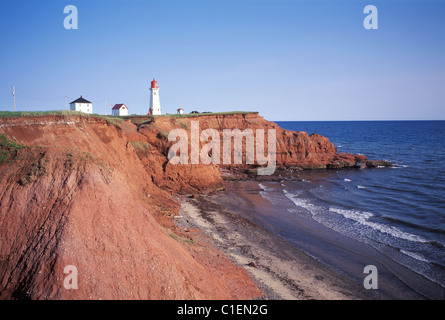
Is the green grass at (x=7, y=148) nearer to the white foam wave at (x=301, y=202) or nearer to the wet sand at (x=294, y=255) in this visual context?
the wet sand at (x=294, y=255)

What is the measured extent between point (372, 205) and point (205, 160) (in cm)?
1650

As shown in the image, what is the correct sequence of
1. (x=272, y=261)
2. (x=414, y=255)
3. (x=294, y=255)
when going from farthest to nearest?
1. (x=294, y=255)
2. (x=414, y=255)
3. (x=272, y=261)

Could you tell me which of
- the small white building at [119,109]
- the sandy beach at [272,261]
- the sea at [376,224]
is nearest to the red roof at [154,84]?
the small white building at [119,109]

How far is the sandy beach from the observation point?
1177cm

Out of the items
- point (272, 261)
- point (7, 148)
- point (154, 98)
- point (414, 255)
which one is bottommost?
point (414, 255)

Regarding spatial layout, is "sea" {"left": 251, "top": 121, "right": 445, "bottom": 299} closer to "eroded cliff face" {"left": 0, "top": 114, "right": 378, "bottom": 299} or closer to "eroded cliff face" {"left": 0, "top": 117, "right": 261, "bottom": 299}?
"eroded cliff face" {"left": 0, "top": 114, "right": 378, "bottom": 299}

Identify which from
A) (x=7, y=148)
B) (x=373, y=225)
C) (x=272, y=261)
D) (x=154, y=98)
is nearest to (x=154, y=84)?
(x=154, y=98)

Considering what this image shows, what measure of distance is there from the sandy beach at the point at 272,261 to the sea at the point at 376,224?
3.10 feet

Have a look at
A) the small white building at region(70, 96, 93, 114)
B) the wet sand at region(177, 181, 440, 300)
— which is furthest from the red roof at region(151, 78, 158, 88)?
the wet sand at region(177, 181, 440, 300)

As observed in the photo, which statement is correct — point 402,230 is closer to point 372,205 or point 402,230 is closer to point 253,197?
point 372,205

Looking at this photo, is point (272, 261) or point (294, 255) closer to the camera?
point (272, 261)

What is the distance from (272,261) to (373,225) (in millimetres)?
9707

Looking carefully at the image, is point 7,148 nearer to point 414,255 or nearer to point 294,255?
point 294,255

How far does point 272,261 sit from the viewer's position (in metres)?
14.4
